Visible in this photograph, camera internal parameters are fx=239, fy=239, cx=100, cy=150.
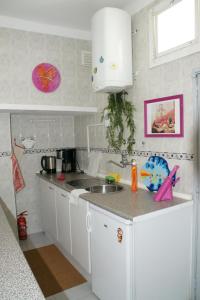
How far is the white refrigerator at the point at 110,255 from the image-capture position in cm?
144

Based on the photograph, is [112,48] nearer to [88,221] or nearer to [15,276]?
[88,221]

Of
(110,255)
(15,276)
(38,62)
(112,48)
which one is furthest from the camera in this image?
(38,62)

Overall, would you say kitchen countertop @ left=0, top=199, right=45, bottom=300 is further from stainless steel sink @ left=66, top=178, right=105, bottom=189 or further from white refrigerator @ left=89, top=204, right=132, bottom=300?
stainless steel sink @ left=66, top=178, right=105, bottom=189

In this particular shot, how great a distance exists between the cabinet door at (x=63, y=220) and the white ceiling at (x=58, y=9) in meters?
1.68

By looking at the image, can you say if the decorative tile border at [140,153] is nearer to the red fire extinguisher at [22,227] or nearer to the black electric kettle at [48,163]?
the black electric kettle at [48,163]

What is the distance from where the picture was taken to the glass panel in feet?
5.46

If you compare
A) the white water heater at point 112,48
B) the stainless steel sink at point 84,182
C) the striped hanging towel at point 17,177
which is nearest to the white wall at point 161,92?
the white water heater at point 112,48

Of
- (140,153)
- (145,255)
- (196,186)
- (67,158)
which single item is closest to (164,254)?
(145,255)

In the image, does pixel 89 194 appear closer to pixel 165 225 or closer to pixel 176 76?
pixel 165 225

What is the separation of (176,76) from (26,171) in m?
2.12

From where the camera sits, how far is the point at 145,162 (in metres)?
2.11

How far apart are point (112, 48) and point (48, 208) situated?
186cm

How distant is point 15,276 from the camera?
0.83 meters

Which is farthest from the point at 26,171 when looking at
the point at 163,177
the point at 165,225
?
the point at 165,225
